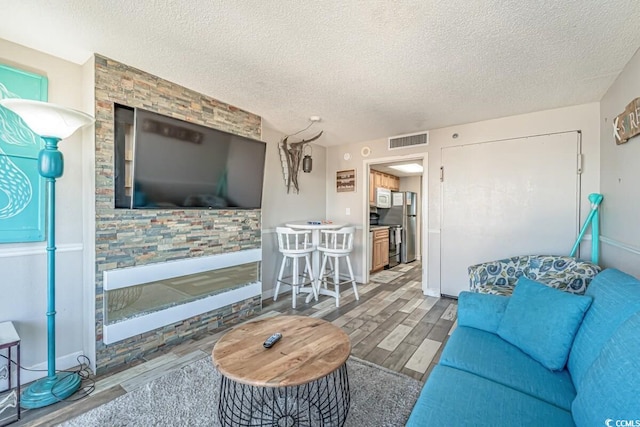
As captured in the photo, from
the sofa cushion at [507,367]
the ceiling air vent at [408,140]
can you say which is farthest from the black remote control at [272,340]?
the ceiling air vent at [408,140]

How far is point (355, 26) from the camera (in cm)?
173

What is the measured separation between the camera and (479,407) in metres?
1.10

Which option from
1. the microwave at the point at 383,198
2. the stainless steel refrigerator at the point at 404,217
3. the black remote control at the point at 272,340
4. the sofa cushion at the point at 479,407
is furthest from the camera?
the stainless steel refrigerator at the point at 404,217

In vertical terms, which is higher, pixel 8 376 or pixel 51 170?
pixel 51 170

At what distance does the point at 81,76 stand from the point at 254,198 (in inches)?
70.1

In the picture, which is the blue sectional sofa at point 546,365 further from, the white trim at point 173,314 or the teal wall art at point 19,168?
the teal wall art at point 19,168

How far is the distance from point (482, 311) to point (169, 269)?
247 cm

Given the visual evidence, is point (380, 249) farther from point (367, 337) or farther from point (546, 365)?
point (546, 365)

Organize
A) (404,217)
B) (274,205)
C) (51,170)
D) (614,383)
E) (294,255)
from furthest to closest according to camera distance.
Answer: (404,217), (274,205), (294,255), (51,170), (614,383)

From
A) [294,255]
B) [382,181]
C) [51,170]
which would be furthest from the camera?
[382,181]

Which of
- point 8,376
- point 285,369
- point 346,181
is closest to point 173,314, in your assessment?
point 8,376

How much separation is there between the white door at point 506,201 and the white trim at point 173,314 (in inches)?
104

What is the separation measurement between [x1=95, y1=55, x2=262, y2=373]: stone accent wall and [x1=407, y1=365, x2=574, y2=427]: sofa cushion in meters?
2.23

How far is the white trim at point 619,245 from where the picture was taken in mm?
1902
